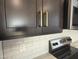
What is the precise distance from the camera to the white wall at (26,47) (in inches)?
41.9

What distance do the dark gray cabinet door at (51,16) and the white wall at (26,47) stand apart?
14.9 inches

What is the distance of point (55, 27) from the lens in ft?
3.74

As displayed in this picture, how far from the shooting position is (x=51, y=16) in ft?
3.50

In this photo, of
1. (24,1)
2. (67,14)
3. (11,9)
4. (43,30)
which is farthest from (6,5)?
(67,14)

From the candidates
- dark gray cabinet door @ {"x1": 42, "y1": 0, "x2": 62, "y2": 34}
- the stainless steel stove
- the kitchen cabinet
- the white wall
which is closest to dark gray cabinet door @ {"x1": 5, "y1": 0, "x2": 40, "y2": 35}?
the kitchen cabinet

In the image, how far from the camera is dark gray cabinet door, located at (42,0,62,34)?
977mm

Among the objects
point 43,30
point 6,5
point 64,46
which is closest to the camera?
point 6,5

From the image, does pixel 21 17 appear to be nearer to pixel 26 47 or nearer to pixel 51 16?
pixel 51 16

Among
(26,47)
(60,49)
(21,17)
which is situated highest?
(21,17)

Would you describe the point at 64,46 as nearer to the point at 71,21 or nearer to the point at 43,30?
the point at 71,21

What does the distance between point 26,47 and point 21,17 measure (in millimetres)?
594

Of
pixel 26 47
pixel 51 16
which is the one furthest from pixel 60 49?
pixel 51 16

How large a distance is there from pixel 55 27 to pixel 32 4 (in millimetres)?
434

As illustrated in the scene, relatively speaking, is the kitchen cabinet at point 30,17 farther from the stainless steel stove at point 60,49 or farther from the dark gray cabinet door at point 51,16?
the stainless steel stove at point 60,49
